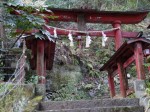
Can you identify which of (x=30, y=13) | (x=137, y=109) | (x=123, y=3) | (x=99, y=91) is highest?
(x=123, y=3)

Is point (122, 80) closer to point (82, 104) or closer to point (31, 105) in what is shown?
point (82, 104)

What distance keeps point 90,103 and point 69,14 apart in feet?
18.5

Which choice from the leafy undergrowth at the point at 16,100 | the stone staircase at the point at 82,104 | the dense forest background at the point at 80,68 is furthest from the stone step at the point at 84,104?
the dense forest background at the point at 80,68

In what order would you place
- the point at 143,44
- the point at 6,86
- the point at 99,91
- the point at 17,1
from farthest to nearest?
1. the point at 99,91
2. the point at 143,44
3. the point at 17,1
4. the point at 6,86

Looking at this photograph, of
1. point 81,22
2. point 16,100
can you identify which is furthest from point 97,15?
point 16,100

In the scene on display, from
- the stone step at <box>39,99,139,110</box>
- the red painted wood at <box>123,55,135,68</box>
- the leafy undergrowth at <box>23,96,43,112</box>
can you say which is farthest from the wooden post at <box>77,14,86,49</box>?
the leafy undergrowth at <box>23,96,43,112</box>

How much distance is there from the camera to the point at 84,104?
5.32 m

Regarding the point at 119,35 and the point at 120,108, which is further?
the point at 119,35

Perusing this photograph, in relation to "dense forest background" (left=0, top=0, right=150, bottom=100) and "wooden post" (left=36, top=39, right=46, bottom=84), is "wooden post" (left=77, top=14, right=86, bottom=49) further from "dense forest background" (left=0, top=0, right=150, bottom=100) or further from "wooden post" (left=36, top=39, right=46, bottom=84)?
"wooden post" (left=36, top=39, right=46, bottom=84)

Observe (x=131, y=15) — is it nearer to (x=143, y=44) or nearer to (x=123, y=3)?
(x=143, y=44)

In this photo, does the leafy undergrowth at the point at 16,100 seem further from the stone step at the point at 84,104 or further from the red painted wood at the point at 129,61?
the red painted wood at the point at 129,61

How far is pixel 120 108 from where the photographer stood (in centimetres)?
485

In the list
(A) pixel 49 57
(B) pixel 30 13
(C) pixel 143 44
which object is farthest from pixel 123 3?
(B) pixel 30 13

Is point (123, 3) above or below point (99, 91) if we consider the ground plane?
above
